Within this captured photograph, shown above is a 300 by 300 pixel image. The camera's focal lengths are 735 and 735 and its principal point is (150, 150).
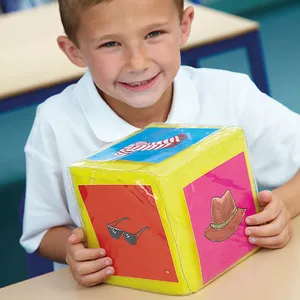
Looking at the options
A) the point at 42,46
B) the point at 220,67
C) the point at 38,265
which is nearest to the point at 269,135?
the point at 38,265

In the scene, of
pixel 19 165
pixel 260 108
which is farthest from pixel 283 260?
pixel 19 165

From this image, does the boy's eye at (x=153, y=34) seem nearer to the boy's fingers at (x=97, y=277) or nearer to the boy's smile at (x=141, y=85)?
the boy's smile at (x=141, y=85)

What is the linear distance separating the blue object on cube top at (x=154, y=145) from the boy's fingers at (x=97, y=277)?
0.54 ft

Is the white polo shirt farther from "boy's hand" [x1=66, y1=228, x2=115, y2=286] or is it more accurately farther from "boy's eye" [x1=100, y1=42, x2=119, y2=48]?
"boy's hand" [x1=66, y1=228, x2=115, y2=286]

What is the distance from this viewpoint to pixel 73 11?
50.5 inches

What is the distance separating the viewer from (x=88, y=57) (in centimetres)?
131

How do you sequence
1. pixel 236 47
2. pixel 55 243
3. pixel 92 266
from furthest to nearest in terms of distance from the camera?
pixel 236 47 < pixel 55 243 < pixel 92 266

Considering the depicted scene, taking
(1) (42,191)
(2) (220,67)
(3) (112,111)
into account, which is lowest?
(2) (220,67)

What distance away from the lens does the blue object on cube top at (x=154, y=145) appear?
97cm

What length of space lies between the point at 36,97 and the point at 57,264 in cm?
72

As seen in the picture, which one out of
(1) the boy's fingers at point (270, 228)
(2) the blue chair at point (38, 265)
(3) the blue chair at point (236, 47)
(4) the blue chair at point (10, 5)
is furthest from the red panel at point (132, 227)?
(4) the blue chair at point (10, 5)

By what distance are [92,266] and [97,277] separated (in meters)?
0.02

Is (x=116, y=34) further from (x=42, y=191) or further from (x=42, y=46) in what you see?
(x=42, y=46)

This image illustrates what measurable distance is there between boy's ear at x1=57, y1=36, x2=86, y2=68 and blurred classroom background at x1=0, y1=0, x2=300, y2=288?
0.87m
